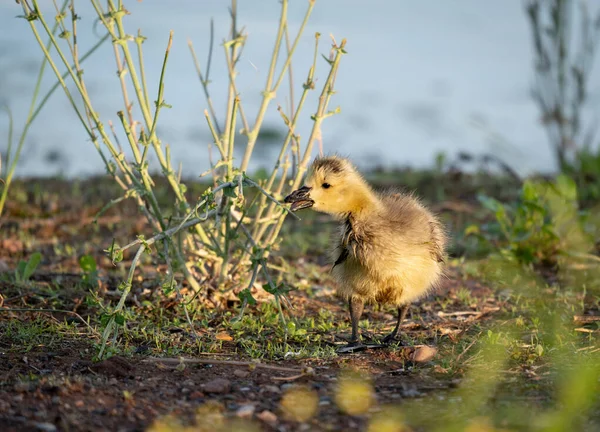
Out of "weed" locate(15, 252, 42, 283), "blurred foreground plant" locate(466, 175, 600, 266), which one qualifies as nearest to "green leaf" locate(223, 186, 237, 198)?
"weed" locate(15, 252, 42, 283)

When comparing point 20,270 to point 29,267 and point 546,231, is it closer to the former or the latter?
point 29,267

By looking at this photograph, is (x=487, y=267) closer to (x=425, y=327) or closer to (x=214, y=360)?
(x=425, y=327)

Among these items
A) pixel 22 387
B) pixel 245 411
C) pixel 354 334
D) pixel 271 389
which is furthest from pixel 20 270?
pixel 245 411

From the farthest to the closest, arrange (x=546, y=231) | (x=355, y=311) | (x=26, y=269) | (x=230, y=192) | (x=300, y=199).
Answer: (x=546, y=231), (x=26, y=269), (x=355, y=311), (x=300, y=199), (x=230, y=192)

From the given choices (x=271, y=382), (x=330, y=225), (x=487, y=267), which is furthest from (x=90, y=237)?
(x=271, y=382)

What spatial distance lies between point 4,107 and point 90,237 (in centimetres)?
301

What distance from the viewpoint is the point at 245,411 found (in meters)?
3.46

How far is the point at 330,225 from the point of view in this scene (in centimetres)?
908

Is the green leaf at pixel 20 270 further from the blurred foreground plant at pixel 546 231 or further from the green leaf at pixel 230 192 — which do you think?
the blurred foreground plant at pixel 546 231

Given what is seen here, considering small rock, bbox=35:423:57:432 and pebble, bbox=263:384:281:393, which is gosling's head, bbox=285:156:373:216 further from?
small rock, bbox=35:423:57:432

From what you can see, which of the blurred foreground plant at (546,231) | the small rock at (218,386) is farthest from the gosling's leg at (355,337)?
the blurred foreground plant at (546,231)

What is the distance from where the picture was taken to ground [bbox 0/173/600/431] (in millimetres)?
3426

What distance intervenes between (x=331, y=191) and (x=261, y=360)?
1121 mm

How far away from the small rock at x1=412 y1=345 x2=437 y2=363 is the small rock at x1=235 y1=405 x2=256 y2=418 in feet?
3.97
